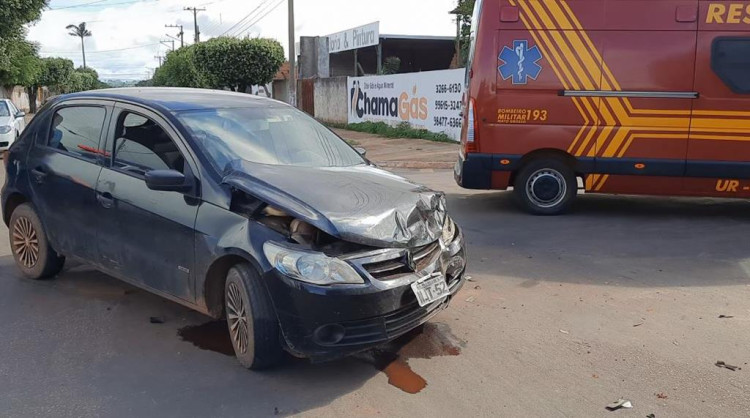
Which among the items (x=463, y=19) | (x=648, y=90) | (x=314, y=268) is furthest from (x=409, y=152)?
(x=463, y=19)

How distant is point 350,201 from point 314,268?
0.59 m

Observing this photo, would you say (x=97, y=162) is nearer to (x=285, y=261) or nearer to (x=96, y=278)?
(x=96, y=278)

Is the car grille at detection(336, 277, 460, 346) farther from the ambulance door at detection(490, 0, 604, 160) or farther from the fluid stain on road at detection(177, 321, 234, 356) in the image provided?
the ambulance door at detection(490, 0, 604, 160)

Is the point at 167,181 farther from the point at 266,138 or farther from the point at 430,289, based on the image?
A: the point at 430,289

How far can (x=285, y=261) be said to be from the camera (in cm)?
369

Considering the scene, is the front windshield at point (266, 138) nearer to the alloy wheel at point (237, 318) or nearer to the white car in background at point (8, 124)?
the alloy wheel at point (237, 318)

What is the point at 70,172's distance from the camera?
17.0ft

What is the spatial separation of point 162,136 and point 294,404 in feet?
7.15

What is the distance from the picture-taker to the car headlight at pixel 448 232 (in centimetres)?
451

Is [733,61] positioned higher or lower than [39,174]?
higher

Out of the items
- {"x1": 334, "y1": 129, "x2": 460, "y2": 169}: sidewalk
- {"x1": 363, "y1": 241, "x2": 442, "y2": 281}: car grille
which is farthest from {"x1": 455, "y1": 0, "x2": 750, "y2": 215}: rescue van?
{"x1": 334, "y1": 129, "x2": 460, "y2": 169}: sidewalk

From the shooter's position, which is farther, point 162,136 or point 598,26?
point 598,26

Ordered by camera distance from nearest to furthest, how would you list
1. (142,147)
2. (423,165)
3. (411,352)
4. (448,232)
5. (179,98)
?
(411,352)
(448,232)
(142,147)
(179,98)
(423,165)

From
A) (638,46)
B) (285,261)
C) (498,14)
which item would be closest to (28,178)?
(285,261)
